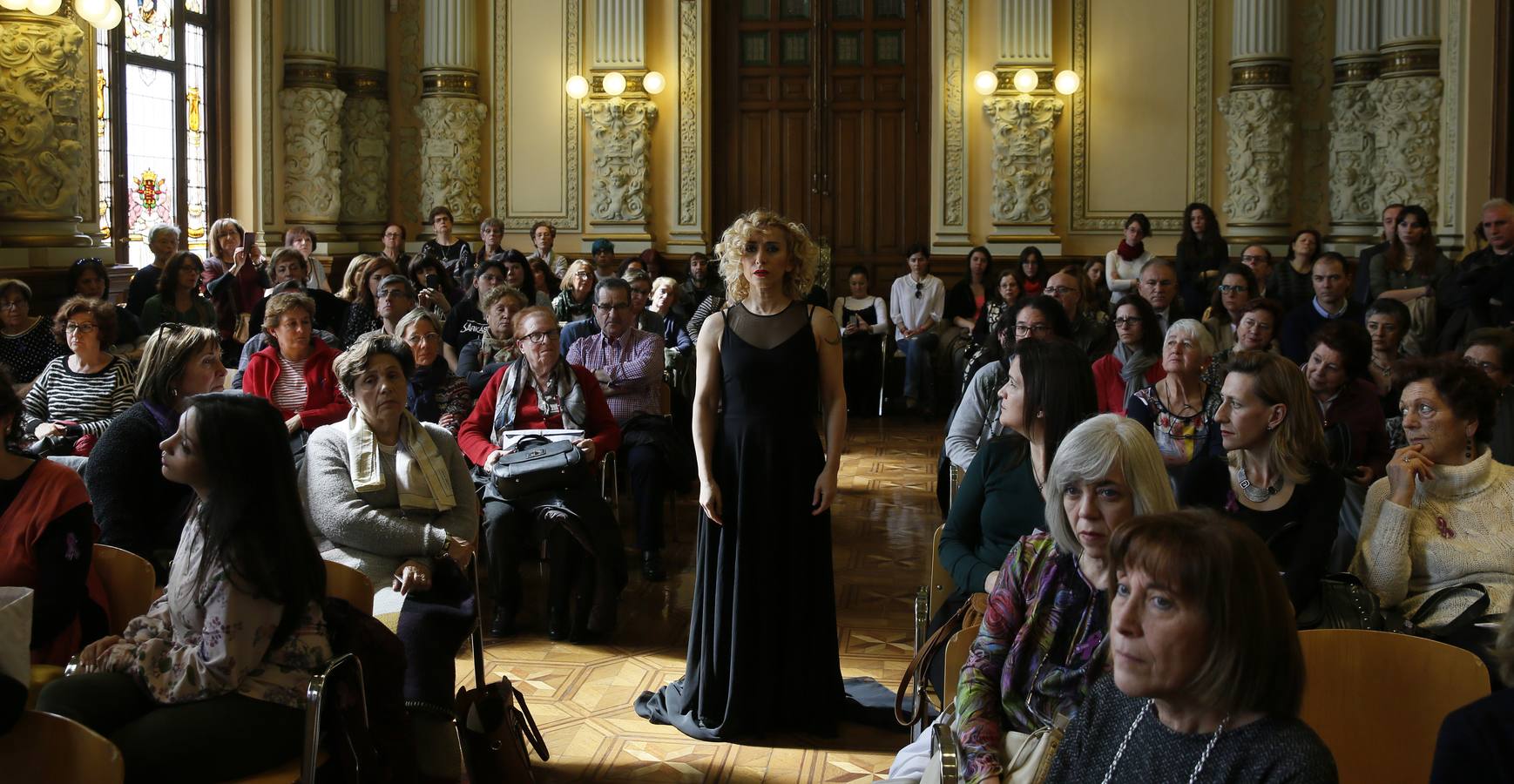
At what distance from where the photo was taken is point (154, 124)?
1049 centimetres

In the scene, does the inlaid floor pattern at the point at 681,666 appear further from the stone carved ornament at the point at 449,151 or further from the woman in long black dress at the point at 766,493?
the stone carved ornament at the point at 449,151

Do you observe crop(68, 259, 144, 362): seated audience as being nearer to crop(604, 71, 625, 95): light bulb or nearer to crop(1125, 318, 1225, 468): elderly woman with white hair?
crop(1125, 318, 1225, 468): elderly woman with white hair

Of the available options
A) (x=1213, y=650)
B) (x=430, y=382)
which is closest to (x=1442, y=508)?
(x=1213, y=650)

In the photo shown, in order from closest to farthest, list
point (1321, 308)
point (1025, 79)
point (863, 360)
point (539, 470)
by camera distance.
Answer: point (539, 470)
point (1321, 308)
point (863, 360)
point (1025, 79)

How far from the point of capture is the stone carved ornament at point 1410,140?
1098 centimetres

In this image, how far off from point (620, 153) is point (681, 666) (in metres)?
8.68

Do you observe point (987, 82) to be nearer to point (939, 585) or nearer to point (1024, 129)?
point (1024, 129)

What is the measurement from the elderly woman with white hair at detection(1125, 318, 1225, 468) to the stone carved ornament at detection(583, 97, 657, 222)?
27.9 feet

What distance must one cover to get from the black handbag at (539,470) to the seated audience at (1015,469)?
84.3 inches

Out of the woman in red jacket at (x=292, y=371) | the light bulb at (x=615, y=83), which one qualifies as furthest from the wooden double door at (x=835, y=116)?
the woman in red jacket at (x=292, y=371)

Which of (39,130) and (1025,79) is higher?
(1025,79)

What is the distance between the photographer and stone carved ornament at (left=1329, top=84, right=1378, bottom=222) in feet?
38.7

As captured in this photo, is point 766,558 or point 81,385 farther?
point 81,385

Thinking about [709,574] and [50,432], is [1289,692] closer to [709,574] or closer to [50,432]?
[709,574]
